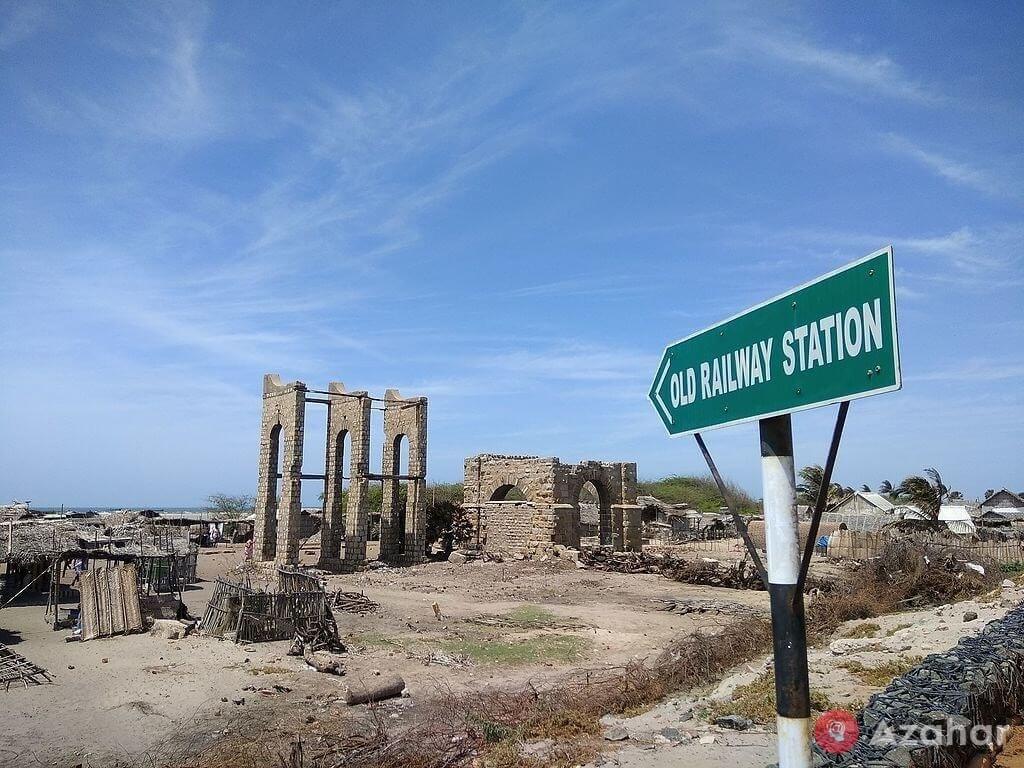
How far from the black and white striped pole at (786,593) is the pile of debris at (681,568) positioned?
18.1m

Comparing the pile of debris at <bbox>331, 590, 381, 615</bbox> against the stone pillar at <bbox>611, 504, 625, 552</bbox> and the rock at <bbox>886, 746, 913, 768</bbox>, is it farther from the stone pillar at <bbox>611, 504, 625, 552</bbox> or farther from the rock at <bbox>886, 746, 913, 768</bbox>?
the rock at <bbox>886, 746, 913, 768</bbox>

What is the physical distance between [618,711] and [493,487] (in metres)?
22.8

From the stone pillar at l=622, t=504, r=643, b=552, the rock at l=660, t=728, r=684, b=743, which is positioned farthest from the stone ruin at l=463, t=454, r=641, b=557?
the rock at l=660, t=728, r=684, b=743

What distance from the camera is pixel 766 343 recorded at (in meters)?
2.38

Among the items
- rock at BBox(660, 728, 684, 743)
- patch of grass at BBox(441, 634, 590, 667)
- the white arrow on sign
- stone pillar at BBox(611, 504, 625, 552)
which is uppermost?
the white arrow on sign

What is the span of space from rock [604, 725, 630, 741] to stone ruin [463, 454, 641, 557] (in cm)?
1977

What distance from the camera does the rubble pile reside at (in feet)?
12.3

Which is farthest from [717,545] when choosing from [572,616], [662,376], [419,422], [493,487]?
[662,376]

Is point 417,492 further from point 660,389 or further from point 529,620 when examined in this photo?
point 660,389

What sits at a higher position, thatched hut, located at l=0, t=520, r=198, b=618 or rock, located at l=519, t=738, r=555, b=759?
thatched hut, located at l=0, t=520, r=198, b=618

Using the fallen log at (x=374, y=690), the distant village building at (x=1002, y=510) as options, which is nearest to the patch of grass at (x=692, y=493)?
the distant village building at (x=1002, y=510)

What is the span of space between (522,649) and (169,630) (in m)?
6.72

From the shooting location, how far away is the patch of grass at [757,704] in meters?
6.36

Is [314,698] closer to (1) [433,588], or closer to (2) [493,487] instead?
(1) [433,588]
